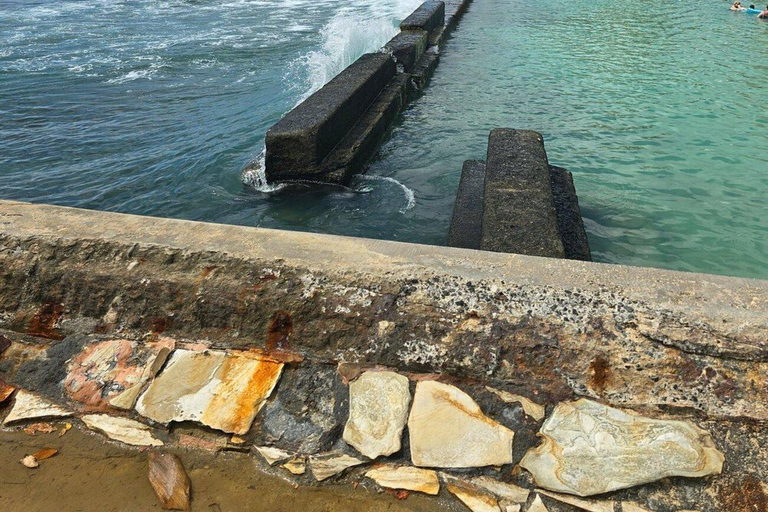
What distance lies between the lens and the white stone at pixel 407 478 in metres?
1.51

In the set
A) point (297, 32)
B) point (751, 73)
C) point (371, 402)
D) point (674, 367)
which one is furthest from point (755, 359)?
point (297, 32)

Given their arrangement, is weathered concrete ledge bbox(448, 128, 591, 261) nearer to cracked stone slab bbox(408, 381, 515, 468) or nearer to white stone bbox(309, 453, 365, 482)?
cracked stone slab bbox(408, 381, 515, 468)

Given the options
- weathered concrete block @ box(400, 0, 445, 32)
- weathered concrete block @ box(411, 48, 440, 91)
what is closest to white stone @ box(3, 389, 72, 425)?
weathered concrete block @ box(411, 48, 440, 91)

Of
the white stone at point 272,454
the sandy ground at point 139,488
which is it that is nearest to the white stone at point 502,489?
the sandy ground at point 139,488

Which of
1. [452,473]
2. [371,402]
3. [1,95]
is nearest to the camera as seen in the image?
[452,473]

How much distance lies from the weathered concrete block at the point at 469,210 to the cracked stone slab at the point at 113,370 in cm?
211

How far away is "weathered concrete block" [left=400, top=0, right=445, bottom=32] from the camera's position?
985 cm

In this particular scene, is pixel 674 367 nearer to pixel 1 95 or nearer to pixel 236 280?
pixel 236 280

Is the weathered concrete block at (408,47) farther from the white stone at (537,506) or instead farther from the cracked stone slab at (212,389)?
the white stone at (537,506)

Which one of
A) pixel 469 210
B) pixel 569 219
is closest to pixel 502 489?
pixel 569 219

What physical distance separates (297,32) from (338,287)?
11235 millimetres

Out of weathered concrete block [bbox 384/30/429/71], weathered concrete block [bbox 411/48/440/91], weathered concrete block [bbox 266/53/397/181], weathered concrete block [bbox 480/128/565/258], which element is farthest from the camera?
weathered concrete block [bbox 384/30/429/71]

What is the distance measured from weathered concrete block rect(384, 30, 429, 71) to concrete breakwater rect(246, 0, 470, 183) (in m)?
0.01

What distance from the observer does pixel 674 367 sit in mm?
1607
